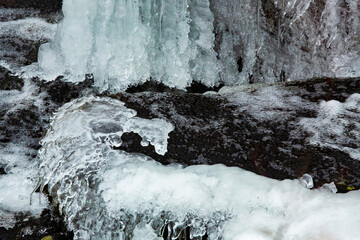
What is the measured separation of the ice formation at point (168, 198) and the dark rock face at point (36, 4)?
166 inches

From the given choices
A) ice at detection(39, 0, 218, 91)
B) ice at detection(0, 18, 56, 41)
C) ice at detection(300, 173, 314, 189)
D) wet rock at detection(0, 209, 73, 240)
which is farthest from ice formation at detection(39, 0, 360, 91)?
ice at detection(300, 173, 314, 189)

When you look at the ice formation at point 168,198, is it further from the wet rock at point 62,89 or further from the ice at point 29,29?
the ice at point 29,29

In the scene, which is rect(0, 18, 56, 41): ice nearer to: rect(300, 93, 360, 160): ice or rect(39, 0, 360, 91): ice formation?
rect(39, 0, 360, 91): ice formation

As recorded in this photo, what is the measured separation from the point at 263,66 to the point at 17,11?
13.4ft

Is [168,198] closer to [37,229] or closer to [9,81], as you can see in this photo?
[37,229]

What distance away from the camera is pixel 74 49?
5.12m

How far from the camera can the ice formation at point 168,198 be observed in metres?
2.53

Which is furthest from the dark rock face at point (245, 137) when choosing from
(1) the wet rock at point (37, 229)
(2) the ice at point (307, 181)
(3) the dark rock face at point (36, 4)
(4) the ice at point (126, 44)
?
(3) the dark rock face at point (36, 4)

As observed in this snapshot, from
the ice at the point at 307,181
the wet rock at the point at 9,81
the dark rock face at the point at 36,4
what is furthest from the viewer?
the dark rock face at the point at 36,4

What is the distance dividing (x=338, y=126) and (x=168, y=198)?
1.60 m

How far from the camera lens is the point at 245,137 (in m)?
3.34

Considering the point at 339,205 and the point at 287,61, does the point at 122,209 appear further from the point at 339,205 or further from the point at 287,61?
the point at 287,61

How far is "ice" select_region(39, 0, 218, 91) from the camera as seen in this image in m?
4.86

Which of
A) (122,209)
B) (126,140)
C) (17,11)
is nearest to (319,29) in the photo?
(126,140)
